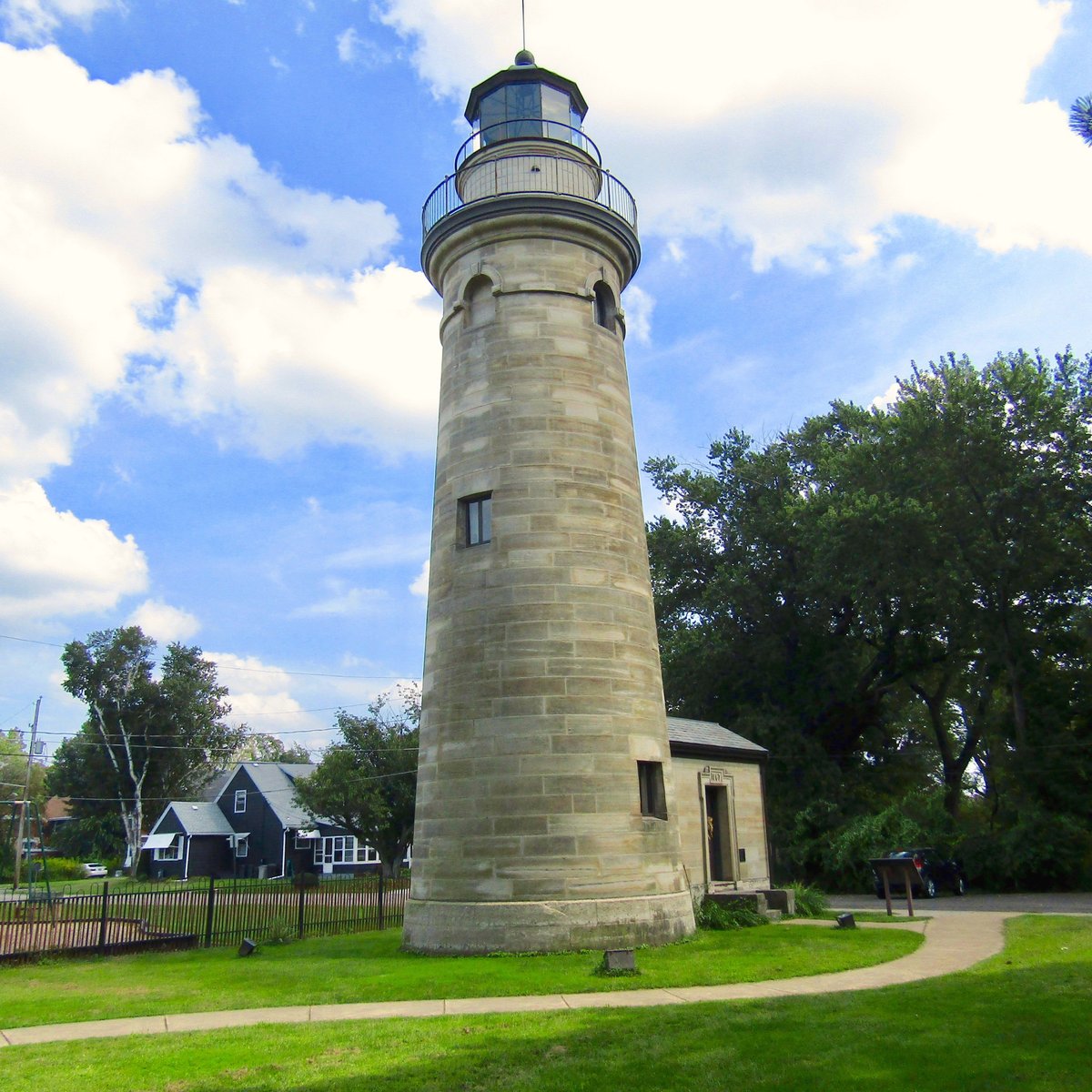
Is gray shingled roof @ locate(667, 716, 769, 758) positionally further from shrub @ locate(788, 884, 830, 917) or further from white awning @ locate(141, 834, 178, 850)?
white awning @ locate(141, 834, 178, 850)

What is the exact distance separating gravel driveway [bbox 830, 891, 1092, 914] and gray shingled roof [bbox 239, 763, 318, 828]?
31.4m

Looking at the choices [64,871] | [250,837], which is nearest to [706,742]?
[250,837]

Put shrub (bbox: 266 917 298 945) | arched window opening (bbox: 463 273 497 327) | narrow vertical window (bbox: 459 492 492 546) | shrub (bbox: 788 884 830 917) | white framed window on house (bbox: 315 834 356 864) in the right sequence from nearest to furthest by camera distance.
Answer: narrow vertical window (bbox: 459 492 492 546)
arched window opening (bbox: 463 273 497 327)
shrub (bbox: 266 917 298 945)
shrub (bbox: 788 884 830 917)
white framed window on house (bbox: 315 834 356 864)

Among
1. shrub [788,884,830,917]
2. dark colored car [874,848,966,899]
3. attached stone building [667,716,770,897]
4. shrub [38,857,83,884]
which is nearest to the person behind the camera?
shrub [788,884,830,917]

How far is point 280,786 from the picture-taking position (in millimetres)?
52062

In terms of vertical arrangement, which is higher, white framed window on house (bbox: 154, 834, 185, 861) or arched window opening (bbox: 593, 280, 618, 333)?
arched window opening (bbox: 593, 280, 618, 333)

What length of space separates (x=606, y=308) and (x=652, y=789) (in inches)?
343

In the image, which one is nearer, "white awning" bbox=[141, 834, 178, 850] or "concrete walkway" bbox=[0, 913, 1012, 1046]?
"concrete walkway" bbox=[0, 913, 1012, 1046]

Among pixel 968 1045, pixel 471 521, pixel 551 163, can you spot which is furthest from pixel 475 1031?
pixel 551 163

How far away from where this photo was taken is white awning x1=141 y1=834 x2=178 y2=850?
48750 mm

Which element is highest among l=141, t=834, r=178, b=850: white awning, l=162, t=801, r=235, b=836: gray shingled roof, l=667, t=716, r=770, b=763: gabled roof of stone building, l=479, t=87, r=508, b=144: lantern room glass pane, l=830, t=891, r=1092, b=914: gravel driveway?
l=479, t=87, r=508, b=144: lantern room glass pane

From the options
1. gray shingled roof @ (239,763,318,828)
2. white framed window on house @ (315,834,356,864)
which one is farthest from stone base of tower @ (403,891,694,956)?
white framed window on house @ (315,834,356,864)

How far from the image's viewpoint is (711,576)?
36938mm

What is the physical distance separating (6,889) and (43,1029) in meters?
43.8
